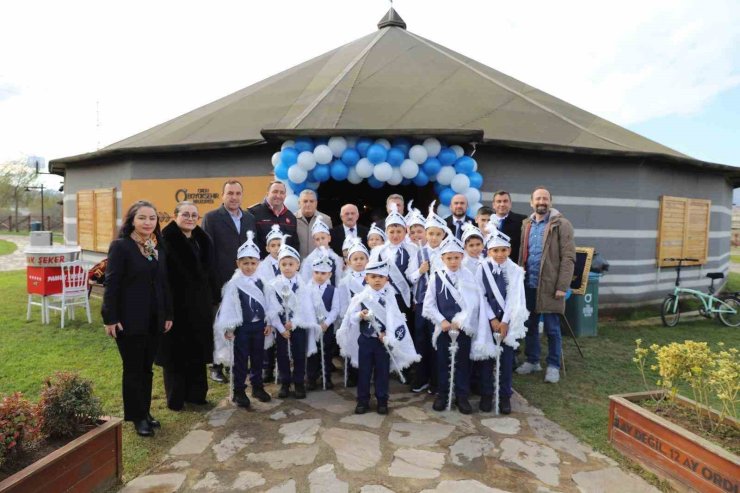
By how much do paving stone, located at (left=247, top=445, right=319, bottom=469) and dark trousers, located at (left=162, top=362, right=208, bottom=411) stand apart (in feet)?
4.25

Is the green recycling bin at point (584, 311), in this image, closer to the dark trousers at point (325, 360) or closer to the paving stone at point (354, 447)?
the dark trousers at point (325, 360)

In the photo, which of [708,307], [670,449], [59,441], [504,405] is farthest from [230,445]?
[708,307]

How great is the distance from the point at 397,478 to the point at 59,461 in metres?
2.17

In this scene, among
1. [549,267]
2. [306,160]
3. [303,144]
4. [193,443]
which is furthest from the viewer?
[303,144]

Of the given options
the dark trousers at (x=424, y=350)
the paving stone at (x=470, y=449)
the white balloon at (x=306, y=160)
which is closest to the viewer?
the paving stone at (x=470, y=449)

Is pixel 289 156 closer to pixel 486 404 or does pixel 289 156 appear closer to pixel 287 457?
pixel 486 404

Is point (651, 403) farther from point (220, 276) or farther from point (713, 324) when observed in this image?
point (713, 324)

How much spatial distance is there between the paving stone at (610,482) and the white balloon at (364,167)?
481cm

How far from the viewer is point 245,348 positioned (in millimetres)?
4816

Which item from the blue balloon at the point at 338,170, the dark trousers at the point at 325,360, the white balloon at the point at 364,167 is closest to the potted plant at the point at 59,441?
the dark trousers at the point at 325,360

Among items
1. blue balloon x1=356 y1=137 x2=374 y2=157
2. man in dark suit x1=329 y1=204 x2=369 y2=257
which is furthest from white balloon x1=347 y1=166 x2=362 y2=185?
man in dark suit x1=329 y1=204 x2=369 y2=257

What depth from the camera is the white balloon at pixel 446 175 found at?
7.23 m

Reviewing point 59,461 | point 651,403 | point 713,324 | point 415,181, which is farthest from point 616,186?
point 59,461

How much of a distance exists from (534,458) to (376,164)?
4.56 m
